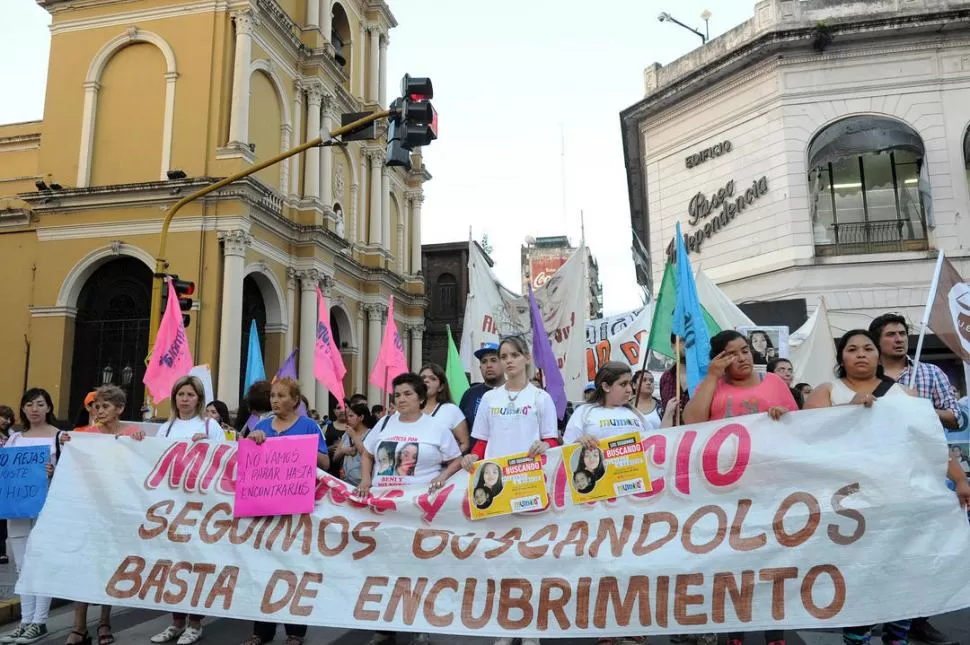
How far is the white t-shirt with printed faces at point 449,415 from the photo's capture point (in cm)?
529

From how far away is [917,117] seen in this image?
17.0 meters

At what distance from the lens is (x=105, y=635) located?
17.0ft

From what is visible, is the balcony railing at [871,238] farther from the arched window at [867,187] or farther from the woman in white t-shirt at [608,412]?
the woman in white t-shirt at [608,412]

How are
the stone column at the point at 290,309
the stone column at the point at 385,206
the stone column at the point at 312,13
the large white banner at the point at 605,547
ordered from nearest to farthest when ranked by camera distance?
the large white banner at the point at 605,547, the stone column at the point at 290,309, the stone column at the point at 312,13, the stone column at the point at 385,206

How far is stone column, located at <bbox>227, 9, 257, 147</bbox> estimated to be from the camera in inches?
861

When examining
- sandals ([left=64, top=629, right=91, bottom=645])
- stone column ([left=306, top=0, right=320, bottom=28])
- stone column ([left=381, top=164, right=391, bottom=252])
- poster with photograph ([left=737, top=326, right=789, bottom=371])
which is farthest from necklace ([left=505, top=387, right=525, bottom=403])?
stone column ([left=381, top=164, right=391, bottom=252])

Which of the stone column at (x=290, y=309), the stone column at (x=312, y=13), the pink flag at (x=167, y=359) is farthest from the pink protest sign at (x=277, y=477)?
the stone column at (x=312, y=13)

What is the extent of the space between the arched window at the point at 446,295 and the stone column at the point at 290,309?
17601 mm

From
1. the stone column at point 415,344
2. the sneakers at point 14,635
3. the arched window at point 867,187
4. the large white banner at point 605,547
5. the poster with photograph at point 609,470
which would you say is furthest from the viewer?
the stone column at point 415,344

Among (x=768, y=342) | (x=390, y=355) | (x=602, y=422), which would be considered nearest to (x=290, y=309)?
(x=390, y=355)

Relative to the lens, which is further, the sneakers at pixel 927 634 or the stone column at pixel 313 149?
the stone column at pixel 313 149

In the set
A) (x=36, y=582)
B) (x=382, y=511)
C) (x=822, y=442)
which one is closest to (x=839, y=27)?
(x=822, y=442)

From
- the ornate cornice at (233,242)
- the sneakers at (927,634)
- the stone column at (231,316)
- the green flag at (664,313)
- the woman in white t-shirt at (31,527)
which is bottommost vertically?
the sneakers at (927,634)

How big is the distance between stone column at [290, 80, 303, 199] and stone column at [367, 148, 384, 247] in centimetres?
599
